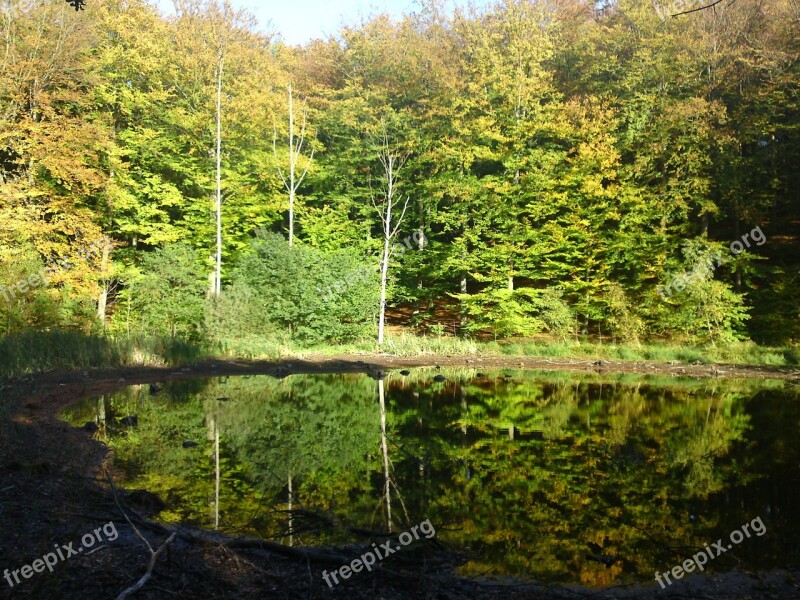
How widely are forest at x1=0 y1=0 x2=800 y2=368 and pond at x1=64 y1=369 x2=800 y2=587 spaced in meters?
7.45

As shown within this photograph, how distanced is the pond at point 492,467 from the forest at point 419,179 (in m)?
7.45

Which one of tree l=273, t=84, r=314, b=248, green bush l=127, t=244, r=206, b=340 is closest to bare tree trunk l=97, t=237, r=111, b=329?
green bush l=127, t=244, r=206, b=340

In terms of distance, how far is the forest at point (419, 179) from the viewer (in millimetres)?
21781

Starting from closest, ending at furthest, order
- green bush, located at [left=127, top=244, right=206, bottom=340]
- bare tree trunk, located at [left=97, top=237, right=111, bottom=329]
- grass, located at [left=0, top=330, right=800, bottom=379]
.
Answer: grass, located at [left=0, top=330, right=800, bottom=379], green bush, located at [left=127, top=244, right=206, bottom=340], bare tree trunk, located at [left=97, top=237, right=111, bottom=329]

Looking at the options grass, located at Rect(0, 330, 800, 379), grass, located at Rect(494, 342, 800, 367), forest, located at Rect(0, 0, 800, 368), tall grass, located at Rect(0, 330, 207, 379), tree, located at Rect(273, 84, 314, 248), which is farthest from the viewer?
tree, located at Rect(273, 84, 314, 248)

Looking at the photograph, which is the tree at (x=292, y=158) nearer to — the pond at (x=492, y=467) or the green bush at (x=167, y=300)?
the green bush at (x=167, y=300)

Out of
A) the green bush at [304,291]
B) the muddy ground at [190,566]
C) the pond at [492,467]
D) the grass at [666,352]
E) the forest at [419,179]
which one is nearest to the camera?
the muddy ground at [190,566]

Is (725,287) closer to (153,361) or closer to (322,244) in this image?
(322,244)

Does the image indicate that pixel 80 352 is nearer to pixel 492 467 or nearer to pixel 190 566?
pixel 492 467

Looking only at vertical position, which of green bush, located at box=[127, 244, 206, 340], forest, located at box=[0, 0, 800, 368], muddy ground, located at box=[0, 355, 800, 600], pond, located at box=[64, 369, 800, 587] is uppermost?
forest, located at box=[0, 0, 800, 368]

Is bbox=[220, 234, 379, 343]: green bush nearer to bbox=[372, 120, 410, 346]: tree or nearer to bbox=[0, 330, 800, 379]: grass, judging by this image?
bbox=[0, 330, 800, 379]: grass

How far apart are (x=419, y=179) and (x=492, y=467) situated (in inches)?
835

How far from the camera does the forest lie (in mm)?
21781

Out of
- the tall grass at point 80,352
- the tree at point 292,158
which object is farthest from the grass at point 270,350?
the tree at point 292,158
